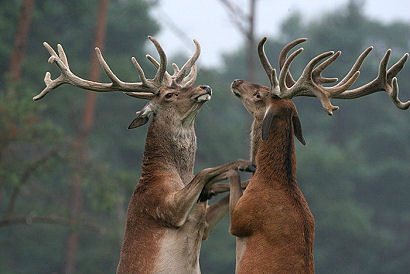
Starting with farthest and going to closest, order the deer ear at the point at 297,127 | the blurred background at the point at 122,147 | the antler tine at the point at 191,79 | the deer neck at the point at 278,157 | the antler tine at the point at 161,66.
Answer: the blurred background at the point at 122,147, the antler tine at the point at 191,79, the antler tine at the point at 161,66, the deer ear at the point at 297,127, the deer neck at the point at 278,157

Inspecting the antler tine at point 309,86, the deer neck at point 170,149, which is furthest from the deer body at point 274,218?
the deer neck at point 170,149

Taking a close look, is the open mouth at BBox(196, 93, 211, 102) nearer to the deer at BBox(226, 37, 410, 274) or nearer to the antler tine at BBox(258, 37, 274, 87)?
the deer at BBox(226, 37, 410, 274)

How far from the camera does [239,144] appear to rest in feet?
116

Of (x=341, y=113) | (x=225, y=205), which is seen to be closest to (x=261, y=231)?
(x=225, y=205)

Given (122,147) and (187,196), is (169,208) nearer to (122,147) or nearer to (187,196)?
(187,196)

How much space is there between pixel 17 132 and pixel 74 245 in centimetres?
881

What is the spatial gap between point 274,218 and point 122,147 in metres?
29.1

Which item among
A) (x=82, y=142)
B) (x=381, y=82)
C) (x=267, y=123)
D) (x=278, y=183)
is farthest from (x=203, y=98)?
(x=82, y=142)

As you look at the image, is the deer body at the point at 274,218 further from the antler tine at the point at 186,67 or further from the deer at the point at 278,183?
the antler tine at the point at 186,67

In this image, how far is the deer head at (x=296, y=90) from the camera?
7.24 m

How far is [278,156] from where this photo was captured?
7.22 m

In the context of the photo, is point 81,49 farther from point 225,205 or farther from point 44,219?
point 225,205

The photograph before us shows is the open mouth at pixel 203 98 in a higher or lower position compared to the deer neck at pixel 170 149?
higher

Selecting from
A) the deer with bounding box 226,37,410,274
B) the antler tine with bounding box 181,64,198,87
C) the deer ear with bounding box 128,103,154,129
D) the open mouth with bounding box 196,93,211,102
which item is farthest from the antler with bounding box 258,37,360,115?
the antler tine with bounding box 181,64,198,87
